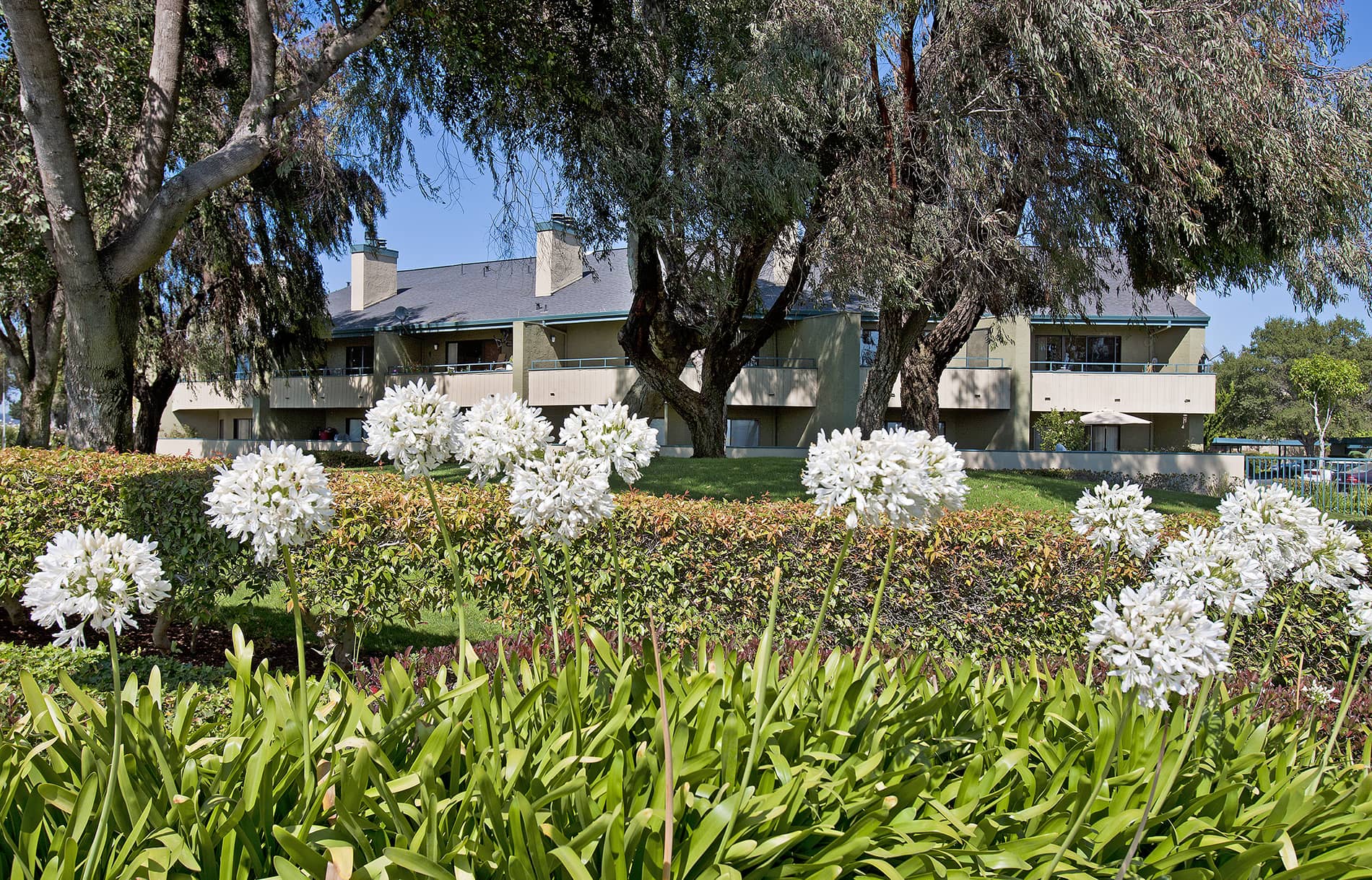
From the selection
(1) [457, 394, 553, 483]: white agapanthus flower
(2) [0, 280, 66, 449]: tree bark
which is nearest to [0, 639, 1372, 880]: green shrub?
(1) [457, 394, 553, 483]: white agapanthus flower

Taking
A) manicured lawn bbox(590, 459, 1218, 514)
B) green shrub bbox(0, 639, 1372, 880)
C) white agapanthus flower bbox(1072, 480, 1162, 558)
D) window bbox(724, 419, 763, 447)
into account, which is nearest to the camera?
green shrub bbox(0, 639, 1372, 880)

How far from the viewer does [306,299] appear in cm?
2062

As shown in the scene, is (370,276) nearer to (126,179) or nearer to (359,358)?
(359,358)

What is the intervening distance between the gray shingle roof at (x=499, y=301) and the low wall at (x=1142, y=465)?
6.09 meters

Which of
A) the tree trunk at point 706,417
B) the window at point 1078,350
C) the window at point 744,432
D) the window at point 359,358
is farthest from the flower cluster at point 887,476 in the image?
the window at point 359,358

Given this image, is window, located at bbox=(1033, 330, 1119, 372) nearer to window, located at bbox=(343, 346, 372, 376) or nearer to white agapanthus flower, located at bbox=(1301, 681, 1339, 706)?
window, located at bbox=(343, 346, 372, 376)

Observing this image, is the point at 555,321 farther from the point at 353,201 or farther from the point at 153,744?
the point at 153,744

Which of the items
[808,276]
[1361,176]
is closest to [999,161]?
[808,276]

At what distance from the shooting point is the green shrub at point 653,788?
7.02 feet

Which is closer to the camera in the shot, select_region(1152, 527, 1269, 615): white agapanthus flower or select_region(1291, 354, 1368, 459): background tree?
select_region(1152, 527, 1269, 615): white agapanthus flower

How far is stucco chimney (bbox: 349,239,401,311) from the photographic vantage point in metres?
34.7

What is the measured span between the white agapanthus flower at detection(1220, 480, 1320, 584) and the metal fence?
15144mm

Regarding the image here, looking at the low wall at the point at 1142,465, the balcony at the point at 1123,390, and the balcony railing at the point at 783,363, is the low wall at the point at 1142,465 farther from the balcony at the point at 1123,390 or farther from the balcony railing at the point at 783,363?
the balcony at the point at 1123,390

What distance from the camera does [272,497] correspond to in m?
2.54
